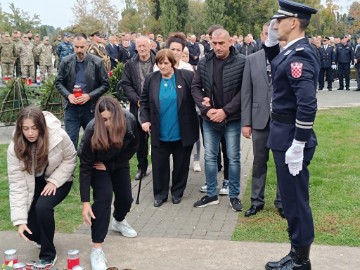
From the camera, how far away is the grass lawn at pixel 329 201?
5.09 meters

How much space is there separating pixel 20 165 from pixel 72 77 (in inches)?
118

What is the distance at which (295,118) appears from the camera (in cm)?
399

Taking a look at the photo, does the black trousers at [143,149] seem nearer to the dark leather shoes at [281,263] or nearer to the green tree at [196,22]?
the dark leather shoes at [281,263]

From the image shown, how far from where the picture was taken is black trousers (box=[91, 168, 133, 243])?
451 cm

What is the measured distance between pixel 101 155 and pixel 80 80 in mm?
2970

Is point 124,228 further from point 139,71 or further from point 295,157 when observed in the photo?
point 139,71

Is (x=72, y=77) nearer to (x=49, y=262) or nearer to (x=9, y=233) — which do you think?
(x=9, y=233)

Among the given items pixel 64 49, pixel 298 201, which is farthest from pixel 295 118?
pixel 64 49

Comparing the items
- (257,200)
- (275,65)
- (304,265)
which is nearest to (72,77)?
(257,200)

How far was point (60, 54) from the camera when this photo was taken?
64.8 ft

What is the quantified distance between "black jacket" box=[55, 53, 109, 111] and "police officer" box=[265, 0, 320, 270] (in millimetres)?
3564

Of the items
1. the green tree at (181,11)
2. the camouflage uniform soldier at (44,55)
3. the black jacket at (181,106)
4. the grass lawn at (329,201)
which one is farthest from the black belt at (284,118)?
the green tree at (181,11)

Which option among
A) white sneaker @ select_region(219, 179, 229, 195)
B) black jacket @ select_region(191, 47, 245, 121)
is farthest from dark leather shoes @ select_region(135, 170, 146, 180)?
black jacket @ select_region(191, 47, 245, 121)

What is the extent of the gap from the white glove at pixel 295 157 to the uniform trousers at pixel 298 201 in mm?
110
